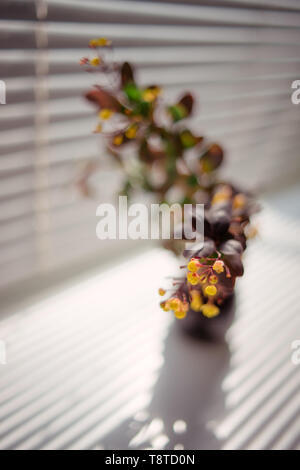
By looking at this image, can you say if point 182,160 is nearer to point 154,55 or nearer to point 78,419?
point 154,55

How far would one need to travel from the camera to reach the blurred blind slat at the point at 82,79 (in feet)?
2.90

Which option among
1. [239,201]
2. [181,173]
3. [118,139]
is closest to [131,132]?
[118,139]

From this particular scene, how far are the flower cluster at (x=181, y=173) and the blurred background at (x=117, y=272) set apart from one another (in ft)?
0.84

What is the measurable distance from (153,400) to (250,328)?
1.23 ft

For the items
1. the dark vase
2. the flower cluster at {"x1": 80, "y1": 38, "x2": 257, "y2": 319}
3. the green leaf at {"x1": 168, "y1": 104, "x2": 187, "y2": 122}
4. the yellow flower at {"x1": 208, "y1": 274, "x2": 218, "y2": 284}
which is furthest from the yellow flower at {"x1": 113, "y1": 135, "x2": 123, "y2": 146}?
the dark vase

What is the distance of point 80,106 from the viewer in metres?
1.03

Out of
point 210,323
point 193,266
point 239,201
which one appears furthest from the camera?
point 210,323

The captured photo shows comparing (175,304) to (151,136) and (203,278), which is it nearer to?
(203,278)

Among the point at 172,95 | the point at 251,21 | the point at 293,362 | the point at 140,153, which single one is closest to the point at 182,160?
the point at 140,153

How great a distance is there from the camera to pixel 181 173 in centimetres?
80

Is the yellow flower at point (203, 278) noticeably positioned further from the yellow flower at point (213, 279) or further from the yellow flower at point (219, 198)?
the yellow flower at point (219, 198)

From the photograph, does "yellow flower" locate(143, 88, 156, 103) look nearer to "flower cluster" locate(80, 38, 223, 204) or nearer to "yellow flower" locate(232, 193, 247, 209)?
"flower cluster" locate(80, 38, 223, 204)

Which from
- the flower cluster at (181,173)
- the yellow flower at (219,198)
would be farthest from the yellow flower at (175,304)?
the yellow flower at (219,198)

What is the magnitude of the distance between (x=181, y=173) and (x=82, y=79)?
430 mm
